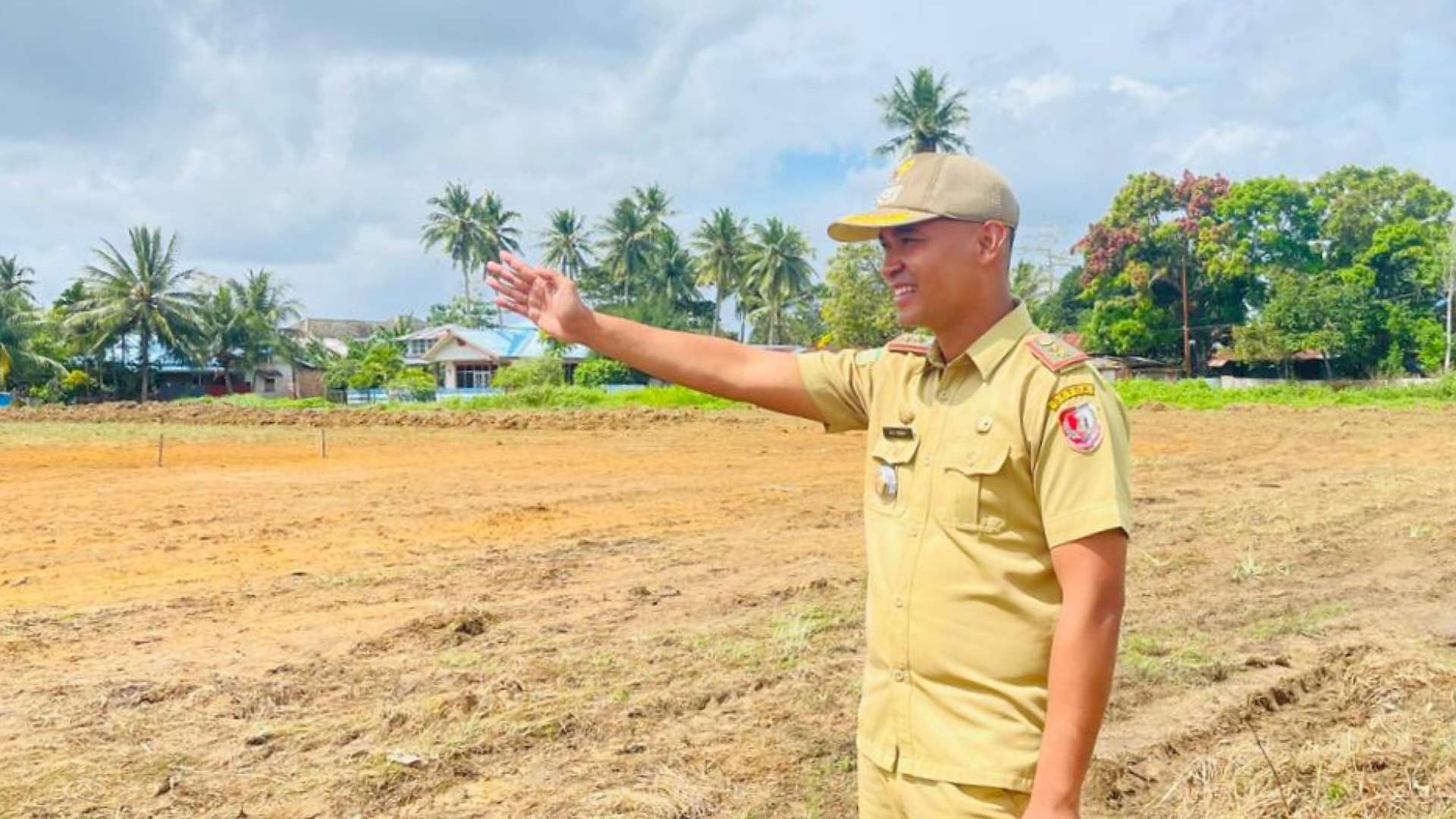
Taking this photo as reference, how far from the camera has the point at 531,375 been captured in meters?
44.9

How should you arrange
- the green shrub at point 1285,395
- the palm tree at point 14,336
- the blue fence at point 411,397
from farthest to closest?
the palm tree at point 14,336 → the blue fence at point 411,397 → the green shrub at point 1285,395

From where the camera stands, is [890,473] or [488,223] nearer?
[890,473]

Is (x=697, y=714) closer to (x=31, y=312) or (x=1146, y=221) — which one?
(x=1146, y=221)

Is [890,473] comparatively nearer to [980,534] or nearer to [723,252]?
[980,534]

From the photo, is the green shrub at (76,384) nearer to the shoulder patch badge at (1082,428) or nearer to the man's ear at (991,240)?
the man's ear at (991,240)

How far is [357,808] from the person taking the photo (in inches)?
148

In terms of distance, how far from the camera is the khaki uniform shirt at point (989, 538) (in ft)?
5.62

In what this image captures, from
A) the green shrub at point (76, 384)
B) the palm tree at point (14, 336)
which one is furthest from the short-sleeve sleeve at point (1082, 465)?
the green shrub at point (76, 384)

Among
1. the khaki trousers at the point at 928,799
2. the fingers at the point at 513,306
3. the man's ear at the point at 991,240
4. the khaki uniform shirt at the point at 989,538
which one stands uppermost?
the man's ear at the point at 991,240

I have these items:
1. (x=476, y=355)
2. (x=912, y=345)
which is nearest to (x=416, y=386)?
(x=476, y=355)

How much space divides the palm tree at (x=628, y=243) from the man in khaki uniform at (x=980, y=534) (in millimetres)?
58379

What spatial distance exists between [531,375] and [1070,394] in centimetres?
4396

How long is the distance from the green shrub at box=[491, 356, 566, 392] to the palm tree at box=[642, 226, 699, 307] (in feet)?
47.1

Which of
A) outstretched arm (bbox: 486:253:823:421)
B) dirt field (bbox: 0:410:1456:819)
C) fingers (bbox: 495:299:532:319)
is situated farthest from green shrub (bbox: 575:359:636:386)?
outstretched arm (bbox: 486:253:823:421)
